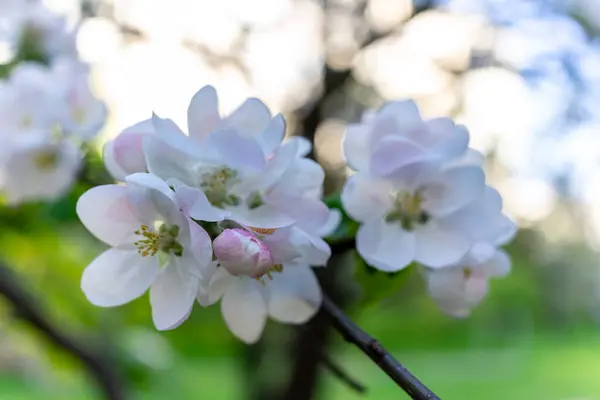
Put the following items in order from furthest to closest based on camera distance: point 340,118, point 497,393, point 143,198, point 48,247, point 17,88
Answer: point 497,393
point 340,118
point 48,247
point 17,88
point 143,198

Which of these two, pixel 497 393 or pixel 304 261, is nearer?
pixel 304 261

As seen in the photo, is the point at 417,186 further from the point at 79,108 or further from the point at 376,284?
the point at 79,108

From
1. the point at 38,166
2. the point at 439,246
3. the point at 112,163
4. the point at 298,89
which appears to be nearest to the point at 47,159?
the point at 38,166

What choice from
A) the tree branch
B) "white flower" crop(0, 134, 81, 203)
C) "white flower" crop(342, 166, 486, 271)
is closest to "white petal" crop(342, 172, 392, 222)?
"white flower" crop(342, 166, 486, 271)

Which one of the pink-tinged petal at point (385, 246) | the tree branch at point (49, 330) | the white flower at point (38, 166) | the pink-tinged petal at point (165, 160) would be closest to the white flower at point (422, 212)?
the pink-tinged petal at point (385, 246)

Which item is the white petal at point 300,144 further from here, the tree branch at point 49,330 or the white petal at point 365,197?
the tree branch at point 49,330

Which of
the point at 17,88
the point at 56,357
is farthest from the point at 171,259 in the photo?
the point at 56,357

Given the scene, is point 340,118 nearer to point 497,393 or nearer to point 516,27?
point 516,27
